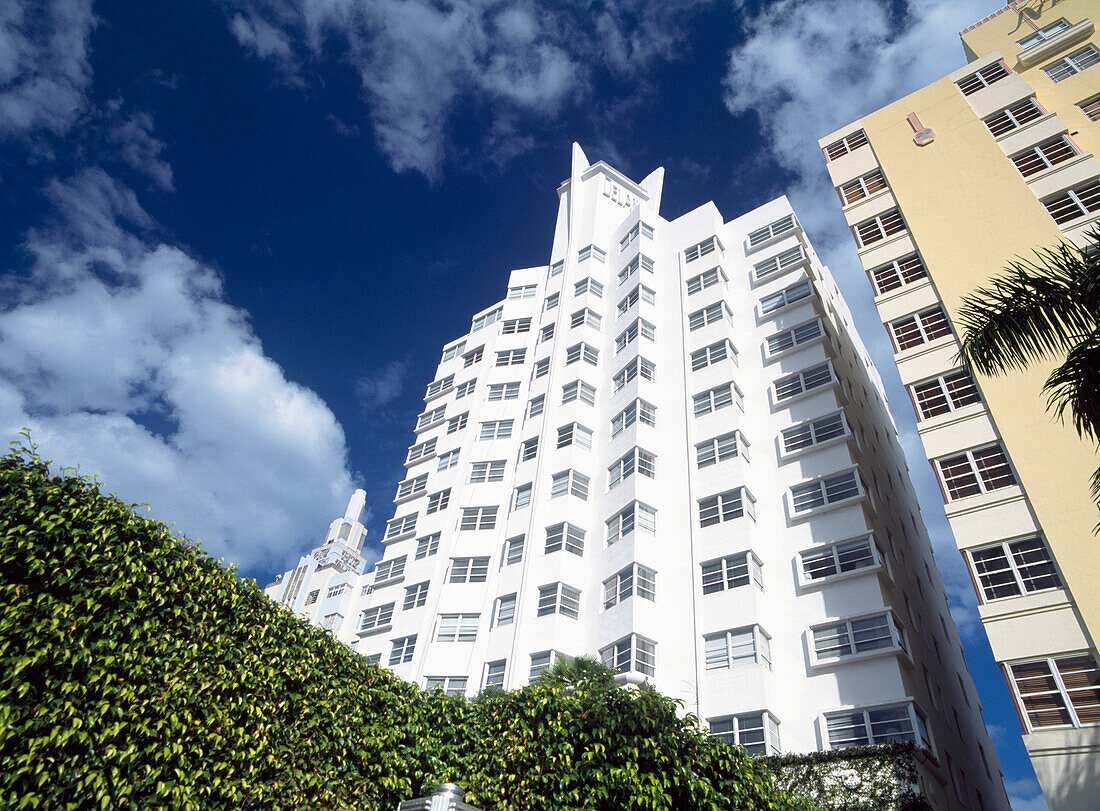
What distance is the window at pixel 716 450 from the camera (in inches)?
1487

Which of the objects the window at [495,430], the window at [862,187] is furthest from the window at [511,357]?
Result: the window at [862,187]

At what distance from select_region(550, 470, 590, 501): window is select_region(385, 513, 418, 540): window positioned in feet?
39.4

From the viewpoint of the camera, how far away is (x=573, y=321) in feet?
167

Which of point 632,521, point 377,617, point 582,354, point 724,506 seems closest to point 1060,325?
point 724,506

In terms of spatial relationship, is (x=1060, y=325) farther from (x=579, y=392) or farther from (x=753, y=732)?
→ (x=579, y=392)

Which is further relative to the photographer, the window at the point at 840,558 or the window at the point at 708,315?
the window at the point at 708,315

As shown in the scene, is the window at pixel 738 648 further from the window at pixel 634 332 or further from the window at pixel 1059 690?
the window at pixel 634 332

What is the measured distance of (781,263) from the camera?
45312 mm

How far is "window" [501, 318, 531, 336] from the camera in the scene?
54.8m

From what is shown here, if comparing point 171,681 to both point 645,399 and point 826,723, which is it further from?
point 645,399

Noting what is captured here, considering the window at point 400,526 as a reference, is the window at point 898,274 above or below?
above

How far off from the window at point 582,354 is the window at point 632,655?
20603mm

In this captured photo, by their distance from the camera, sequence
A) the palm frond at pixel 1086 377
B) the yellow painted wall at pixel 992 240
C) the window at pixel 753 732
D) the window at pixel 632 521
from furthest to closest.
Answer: the window at pixel 632 521 → the window at pixel 753 732 → the yellow painted wall at pixel 992 240 → the palm frond at pixel 1086 377

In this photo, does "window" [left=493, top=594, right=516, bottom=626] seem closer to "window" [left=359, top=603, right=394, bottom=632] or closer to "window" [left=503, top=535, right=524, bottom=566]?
"window" [left=503, top=535, right=524, bottom=566]
